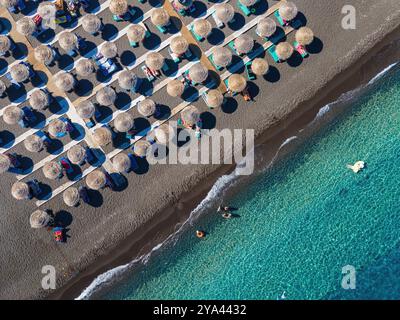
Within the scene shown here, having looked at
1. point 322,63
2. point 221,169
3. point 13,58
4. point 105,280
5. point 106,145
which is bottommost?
point 105,280

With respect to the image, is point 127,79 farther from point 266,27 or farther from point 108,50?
point 266,27

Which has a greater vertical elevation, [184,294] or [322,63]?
[322,63]

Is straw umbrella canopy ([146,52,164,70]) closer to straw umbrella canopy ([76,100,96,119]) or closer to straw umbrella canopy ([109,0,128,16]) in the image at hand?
straw umbrella canopy ([109,0,128,16])

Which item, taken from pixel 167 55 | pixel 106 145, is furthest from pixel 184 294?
pixel 167 55

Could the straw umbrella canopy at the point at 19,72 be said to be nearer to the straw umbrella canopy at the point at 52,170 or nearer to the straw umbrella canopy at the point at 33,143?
the straw umbrella canopy at the point at 33,143

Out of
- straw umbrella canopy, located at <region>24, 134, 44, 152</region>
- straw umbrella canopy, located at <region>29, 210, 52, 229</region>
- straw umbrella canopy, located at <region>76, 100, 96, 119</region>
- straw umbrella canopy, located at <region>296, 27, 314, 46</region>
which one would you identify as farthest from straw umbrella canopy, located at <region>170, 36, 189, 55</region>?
straw umbrella canopy, located at <region>29, 210, 52, 229</region>

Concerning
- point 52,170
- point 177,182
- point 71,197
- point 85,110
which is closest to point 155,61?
point 85,110

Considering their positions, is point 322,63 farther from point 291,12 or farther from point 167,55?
point 167,55
